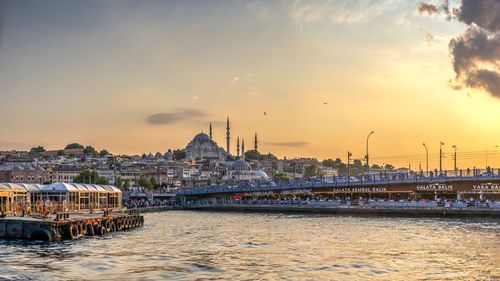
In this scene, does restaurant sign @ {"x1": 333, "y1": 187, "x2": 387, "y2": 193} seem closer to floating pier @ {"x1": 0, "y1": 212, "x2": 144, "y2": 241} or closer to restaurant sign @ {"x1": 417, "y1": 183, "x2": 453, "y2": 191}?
restaurant sign @ {"x1": 417, "y1": 183, "x2": 453, "y2": 191}

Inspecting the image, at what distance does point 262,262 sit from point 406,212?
62.0 m

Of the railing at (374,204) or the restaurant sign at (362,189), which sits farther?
the restaurant sign at (362,189)

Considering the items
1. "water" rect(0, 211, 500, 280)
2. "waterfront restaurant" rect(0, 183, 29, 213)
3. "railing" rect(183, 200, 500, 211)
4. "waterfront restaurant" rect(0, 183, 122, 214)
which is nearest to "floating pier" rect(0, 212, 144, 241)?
"water" rect(0, 211, 500, 280)

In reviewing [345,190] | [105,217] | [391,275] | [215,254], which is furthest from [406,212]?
[391,275]

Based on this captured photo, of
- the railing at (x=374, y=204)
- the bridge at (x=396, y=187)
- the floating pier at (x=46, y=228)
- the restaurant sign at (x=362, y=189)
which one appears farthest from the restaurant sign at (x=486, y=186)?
the floating pier at (x=46, y=228)

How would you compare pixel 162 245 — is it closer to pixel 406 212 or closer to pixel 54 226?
pixel 54 226

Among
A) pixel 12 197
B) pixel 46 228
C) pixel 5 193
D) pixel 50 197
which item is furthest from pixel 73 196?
pixel 46 228

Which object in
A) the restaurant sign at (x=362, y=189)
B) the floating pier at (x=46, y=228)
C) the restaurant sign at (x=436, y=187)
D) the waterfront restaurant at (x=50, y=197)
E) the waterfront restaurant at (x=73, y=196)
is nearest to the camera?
the floating pier at (x=46, y=228)

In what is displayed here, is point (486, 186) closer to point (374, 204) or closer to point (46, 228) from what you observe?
point (374, 204)

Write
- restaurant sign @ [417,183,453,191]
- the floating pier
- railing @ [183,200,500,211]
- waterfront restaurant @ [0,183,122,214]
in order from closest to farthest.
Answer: the floating pier
waterfront restaurant @ [0,183,122,214]
railing @ [183,200,500,211]
restaurant sign @ [417,183,453,191]

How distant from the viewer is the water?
37281 millimetres

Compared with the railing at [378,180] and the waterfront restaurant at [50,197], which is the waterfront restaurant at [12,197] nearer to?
the waterfront restaurant at [50,197]

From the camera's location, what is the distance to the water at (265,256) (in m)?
37.3

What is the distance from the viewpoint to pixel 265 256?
150 feet
